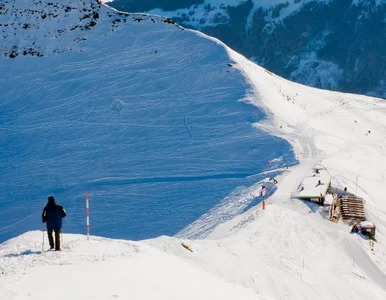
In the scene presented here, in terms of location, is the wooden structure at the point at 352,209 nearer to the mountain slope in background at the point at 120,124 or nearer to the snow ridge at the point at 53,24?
the mountain slope in background at the point at 120,124

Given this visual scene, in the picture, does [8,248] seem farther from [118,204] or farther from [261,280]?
[118,204]

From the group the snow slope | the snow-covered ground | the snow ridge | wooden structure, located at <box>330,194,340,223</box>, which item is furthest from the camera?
the snow ridge

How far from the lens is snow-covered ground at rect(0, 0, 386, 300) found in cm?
1166

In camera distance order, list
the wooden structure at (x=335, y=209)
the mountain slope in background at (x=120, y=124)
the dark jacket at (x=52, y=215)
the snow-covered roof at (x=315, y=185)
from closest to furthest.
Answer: the dark jacket at (x=52, y=215), the wooden structure at (x=335, y=209), the snow-covered roof at (x=315, y=185), the mountain slope in background at (x=120, y=124)

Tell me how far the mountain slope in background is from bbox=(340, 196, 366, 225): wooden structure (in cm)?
423

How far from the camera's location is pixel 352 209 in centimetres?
2583

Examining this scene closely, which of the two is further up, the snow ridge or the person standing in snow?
the snow ridge

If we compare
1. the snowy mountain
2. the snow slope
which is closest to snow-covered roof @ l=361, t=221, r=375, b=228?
the snow slope

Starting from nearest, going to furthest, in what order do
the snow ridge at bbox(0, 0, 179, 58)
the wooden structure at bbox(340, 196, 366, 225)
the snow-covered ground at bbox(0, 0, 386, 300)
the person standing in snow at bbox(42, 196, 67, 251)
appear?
the snow-covered ground at bbox(0, 0, 386, 300), the person standing in snow at bbox(42, 196, 67, 251), the wooden structure at bbox(340, 196, 366, 225), the snow ridge at bbox(0, 0, 179, 58)

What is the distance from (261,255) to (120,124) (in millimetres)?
19611

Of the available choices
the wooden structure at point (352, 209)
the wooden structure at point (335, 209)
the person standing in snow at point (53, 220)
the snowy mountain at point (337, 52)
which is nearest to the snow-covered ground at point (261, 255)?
the person standing in snow at point (53, 220)

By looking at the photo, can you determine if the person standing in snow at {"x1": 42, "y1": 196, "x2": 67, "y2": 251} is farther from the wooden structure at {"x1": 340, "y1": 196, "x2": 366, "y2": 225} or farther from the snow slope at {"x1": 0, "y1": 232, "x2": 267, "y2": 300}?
the wooden structure at {"x1": 340, "y1": 196, "x2": 366, "y2": 225}

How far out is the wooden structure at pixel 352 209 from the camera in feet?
82.2

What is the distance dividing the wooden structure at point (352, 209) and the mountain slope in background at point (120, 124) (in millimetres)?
4231
